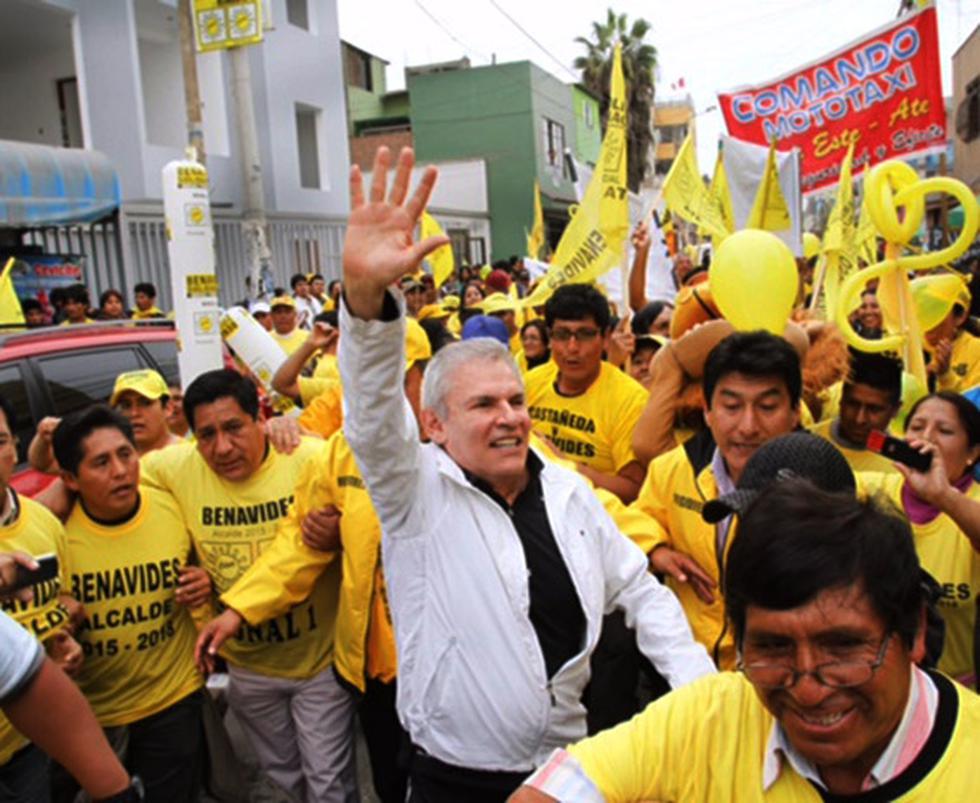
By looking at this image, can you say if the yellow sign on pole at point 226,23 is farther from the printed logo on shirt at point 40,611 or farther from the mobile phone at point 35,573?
the mobile phone at point 35,573

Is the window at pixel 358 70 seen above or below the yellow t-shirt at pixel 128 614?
above

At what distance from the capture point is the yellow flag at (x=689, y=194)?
21.1 ft

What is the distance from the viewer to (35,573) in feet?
6.44

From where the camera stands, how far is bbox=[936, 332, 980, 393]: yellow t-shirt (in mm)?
5344

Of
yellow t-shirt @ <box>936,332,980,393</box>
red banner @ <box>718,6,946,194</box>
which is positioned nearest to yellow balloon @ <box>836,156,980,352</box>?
yellow t-shirt @ <box>936,332,980,393</box>

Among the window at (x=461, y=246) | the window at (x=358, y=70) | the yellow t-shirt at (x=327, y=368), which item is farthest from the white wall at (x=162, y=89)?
the window at (x=358, y=70)

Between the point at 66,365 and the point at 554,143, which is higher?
the point at 554,143

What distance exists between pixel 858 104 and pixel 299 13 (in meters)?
16.1

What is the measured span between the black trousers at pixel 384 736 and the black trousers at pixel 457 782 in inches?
34.0

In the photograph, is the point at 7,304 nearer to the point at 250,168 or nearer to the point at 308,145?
the point at 250,168

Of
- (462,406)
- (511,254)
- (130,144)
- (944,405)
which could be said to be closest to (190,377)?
(462,406)

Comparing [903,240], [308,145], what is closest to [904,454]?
[903,240]

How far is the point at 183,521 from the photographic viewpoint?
3443 millimetres

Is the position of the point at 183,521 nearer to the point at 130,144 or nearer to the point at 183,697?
the point at 183,697
